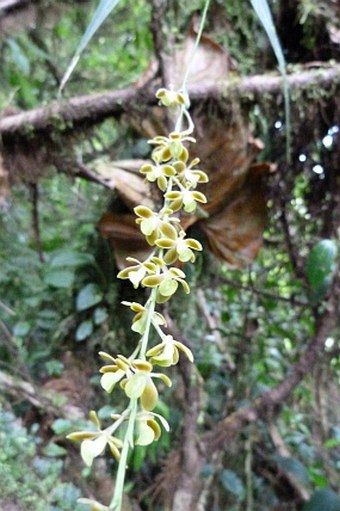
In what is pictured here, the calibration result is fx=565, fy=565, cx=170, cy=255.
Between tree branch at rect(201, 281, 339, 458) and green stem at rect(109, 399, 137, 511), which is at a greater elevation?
green stem at rect(109, 399, 137, 511)

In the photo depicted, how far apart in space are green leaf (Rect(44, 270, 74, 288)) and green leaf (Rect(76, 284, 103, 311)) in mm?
52

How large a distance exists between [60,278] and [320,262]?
23.7 inches

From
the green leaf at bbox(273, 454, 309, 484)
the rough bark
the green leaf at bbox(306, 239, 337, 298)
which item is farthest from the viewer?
the green leaf at bbox(273, 454, 309, 484)

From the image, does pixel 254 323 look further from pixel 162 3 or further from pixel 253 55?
pixel 162 3

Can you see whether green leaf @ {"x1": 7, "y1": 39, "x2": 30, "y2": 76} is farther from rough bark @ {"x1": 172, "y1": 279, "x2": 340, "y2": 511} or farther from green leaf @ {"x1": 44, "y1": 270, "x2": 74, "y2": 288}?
rough bark @ {"x1": 172, "y1": 279, "x2": 340, "y2": 511}

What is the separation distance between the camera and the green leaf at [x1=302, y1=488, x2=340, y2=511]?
131 centimetres

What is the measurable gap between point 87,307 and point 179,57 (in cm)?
58

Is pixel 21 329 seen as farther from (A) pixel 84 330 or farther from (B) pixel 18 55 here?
(B) pixel 18 55

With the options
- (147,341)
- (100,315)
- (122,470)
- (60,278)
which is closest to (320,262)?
(100,315)

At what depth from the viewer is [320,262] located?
122 centimetres

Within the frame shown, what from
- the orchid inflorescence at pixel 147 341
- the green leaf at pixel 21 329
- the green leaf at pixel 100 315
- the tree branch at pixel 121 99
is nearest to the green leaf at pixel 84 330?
the green leaf at pixel 100 315

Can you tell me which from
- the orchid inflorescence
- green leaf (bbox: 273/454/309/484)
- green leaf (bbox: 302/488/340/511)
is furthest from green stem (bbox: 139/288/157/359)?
green leaf (bbox: 273/454/309/484)

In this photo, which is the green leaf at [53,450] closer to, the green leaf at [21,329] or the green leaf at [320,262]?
the green leaf at [21,329]

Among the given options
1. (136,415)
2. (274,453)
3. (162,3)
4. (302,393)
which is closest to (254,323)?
(302,393)
